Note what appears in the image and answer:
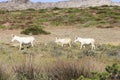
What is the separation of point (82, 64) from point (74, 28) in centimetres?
3598

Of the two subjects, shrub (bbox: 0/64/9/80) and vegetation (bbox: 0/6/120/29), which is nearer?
shrub (bbox: 0/64/9/80)

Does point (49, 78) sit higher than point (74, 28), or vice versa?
point (49, 78)

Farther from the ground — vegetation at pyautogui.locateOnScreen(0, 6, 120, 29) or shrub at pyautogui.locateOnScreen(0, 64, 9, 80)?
shrub at pyautogui.locateOnScreen(0, 64, 9, 80)

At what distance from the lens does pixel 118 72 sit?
27.9 feet

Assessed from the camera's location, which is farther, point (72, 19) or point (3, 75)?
point (72, 19)

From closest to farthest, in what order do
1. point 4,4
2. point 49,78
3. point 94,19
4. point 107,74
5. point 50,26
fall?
point 107,74
point 49,78
point 50,26
point 94,19
point 4,4

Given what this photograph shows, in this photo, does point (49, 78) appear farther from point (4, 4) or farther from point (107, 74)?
point (4, 4)

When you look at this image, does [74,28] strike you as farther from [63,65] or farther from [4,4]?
[4,4]

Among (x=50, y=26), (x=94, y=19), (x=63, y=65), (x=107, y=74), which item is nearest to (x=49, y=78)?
(x=63, y=65)

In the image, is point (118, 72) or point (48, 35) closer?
point (118, 72)

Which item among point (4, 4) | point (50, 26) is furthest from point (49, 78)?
point (4, 4)

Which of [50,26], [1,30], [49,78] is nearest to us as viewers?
[49,78]

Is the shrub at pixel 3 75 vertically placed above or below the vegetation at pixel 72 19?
above

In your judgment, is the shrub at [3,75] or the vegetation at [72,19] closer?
the shrub at [3,75]
